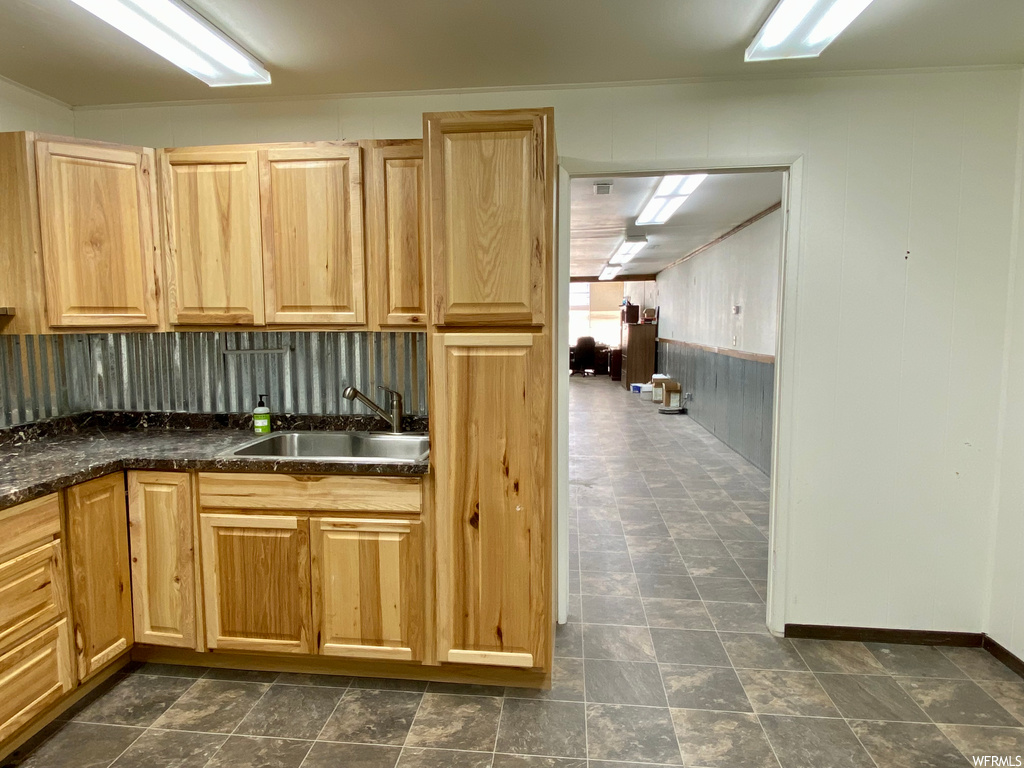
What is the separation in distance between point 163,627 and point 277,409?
104 cm

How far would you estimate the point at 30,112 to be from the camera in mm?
2625

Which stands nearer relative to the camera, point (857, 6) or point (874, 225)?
point (857, 6)

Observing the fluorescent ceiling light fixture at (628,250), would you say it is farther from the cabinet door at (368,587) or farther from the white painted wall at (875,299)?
the cabinet door at (368,587)

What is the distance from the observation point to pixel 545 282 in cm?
205

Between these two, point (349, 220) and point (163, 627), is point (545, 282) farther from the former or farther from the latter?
point (163, 627)

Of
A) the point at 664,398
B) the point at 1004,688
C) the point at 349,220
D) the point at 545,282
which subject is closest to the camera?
the point at 545,282

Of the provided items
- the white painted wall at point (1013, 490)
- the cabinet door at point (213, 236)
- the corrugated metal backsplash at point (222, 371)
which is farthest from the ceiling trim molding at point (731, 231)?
the cabinet door at point (213, 236)

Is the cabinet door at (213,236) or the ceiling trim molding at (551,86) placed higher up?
the ceiling trim molding at (551,86)

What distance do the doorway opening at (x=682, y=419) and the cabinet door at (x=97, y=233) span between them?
180 cm

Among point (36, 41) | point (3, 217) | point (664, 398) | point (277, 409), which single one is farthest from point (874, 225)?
point (664, 398)

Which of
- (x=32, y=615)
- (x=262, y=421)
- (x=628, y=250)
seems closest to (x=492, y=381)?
(x=262, y=421)

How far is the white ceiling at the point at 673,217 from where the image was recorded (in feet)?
14.2

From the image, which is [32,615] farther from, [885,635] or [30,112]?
[885,635]

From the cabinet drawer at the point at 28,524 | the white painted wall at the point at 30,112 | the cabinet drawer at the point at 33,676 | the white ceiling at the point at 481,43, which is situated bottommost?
the cabinet drawer at the point at 33,676
